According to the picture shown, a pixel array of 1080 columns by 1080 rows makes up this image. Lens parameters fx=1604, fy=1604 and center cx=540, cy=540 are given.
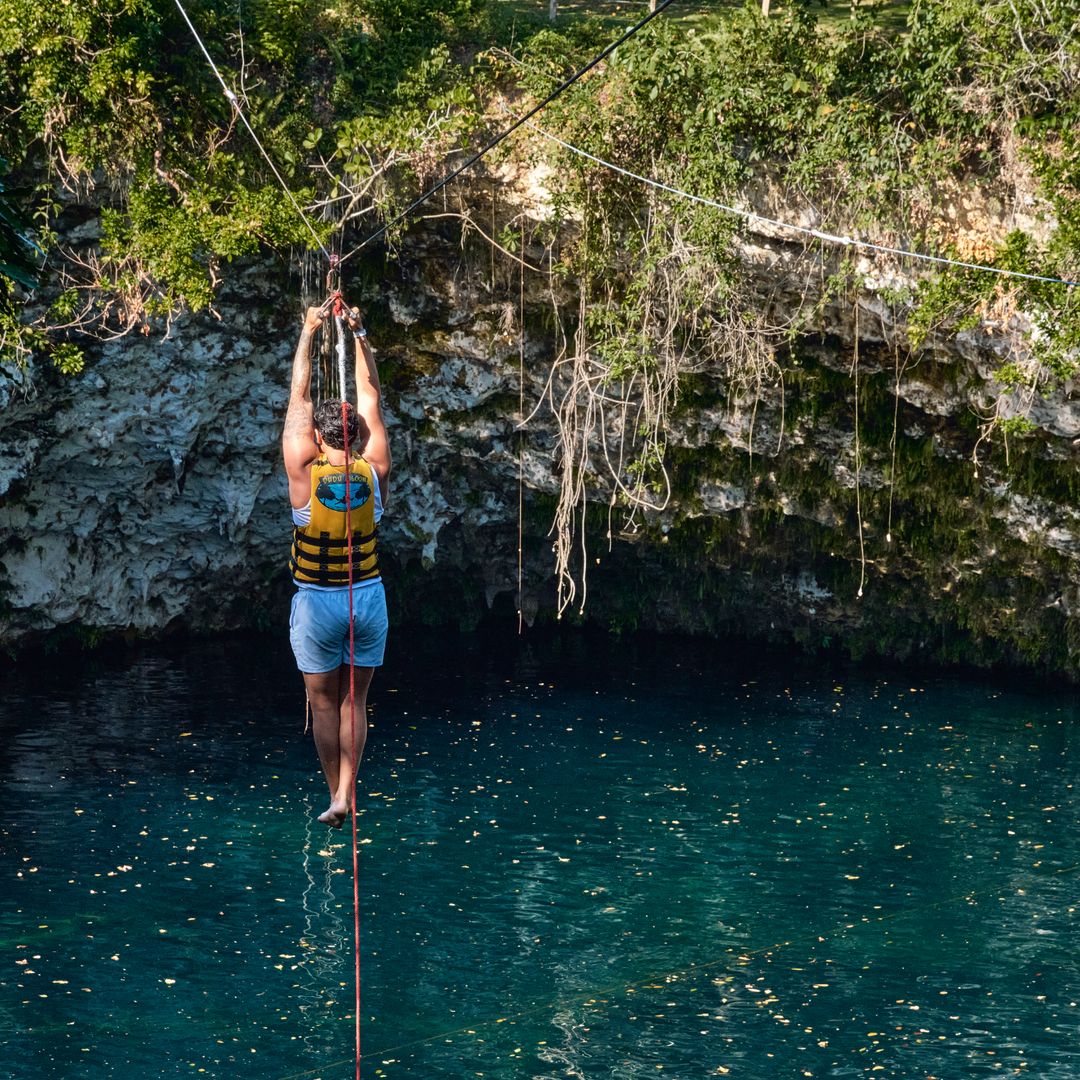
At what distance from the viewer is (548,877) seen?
11344 mm

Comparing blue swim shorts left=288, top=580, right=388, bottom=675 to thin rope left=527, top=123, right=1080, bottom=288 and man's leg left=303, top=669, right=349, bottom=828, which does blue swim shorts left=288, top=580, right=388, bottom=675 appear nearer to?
man's leg left=303, top=669, right=349, bottom=828

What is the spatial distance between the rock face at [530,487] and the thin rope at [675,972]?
4.50 metres

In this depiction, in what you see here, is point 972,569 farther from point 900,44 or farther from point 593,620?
point 900,44

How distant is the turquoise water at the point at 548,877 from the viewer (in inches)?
353

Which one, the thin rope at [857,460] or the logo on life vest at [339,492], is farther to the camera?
the thin rope at [857,460]

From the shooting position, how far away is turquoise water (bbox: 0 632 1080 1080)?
8977mm

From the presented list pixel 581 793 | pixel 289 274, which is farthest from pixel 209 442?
pixel 581 793

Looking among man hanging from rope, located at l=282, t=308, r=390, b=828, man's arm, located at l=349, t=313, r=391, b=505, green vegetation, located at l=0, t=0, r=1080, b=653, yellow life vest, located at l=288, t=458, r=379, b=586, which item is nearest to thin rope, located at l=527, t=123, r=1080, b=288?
green vegetation, located at l=0, t=0, r=1080, b=653

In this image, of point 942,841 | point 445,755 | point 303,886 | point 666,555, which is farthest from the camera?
point 666,555

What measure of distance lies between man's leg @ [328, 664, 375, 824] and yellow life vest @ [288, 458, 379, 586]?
531 mm

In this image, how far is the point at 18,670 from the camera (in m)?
16.5

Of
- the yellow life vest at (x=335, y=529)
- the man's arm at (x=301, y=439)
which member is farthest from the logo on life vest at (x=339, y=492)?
the man's arm at (x=301, y=439)

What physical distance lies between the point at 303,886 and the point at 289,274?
19.2 feet

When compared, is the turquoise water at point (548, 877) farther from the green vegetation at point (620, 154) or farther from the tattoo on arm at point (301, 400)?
the tattoo on arm at point (301, 400)
